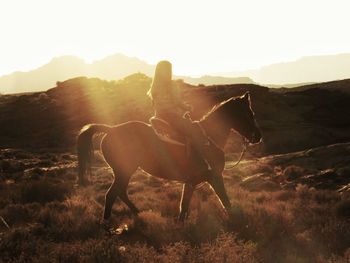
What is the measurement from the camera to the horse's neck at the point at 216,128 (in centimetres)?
966

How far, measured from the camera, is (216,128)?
973 centimetres

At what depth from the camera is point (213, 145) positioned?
9289mm

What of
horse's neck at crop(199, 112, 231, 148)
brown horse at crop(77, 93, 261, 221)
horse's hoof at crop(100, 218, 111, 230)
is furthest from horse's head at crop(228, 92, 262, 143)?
horse's hoof at crop(100, 218, 111, 230)

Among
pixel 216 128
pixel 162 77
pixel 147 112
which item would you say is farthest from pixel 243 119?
pixel 147 112

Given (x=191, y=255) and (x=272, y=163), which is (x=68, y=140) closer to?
(x=272, y=163)

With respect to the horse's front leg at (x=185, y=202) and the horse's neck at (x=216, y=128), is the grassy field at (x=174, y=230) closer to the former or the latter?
the horse's front leg at (x=185, y=202)

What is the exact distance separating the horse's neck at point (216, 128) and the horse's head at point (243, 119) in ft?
1.10

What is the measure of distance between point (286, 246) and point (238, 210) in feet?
5.80

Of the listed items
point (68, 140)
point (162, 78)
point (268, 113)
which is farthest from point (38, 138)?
point (162, 78)

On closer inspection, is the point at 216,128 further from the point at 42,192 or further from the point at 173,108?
the point at 42,192

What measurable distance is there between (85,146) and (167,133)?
90.8 inches

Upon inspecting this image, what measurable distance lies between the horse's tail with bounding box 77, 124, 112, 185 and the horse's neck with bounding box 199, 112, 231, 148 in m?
2.44

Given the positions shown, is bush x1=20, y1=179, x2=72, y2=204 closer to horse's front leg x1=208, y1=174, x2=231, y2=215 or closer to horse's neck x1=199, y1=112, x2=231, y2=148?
horse's neck x1=199, y1=112, x2=231, y2=148

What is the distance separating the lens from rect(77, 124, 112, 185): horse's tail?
9.95 meters
